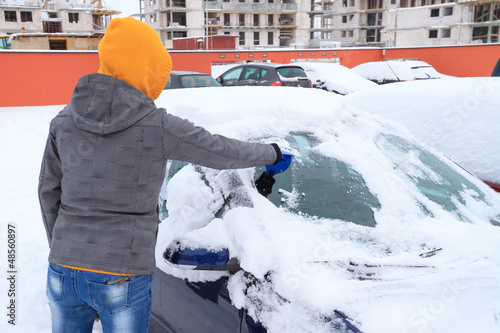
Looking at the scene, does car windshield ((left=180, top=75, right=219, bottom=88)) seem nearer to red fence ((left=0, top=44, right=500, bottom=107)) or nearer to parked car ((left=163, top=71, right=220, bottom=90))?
parked car ((left=163, top=71, right=220, bottom=90))

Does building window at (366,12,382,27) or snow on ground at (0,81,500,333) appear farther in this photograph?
building window at (366,12,382,27)

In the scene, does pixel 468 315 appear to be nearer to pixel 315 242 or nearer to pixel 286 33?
pixel 315 242

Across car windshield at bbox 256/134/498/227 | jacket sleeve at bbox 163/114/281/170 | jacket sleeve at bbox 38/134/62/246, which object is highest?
jacket sleeve at bbox 163/114/281/170

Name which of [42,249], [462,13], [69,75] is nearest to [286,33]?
[462,13]

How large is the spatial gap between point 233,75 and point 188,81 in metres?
2.91

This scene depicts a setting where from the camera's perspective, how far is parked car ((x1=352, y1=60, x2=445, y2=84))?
14.0 m

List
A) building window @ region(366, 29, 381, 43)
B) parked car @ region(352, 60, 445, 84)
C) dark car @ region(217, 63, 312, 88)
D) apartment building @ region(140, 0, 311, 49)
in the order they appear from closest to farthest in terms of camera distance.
→ dark car @ region(217, 63, 312, 88) < parked car @ region(352, 60, 445, 84) < apartment building @ region(140, 0, 311, 49) < building window @ region(366, 29, 381, 43)

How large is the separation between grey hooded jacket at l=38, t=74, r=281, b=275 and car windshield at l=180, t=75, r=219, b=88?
9.03 meters

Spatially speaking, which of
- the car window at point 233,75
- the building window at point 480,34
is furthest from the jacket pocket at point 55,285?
the building window at point 480,34

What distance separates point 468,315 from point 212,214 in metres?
1.02

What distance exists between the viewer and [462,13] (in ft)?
167

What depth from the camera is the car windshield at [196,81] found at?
10.4m

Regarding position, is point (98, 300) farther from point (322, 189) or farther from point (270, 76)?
point (270, 76)

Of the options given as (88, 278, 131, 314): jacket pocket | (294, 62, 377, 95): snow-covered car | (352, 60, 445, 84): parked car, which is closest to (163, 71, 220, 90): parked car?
(294, 62, 377, 95): snow-covered car
